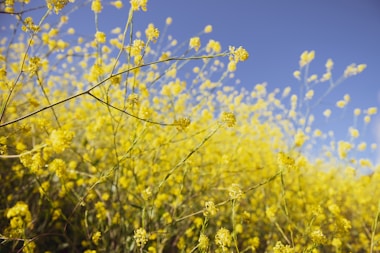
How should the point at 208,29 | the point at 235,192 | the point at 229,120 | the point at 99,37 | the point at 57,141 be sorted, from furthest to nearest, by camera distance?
the point at 208,29
the point at 99,37
the point at 229,120
the point at 235,192
the point at 57,141

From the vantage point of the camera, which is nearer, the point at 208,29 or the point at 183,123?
the point at 183,123

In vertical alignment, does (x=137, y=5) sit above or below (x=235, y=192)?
above

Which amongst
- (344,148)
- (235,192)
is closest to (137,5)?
(235,192)

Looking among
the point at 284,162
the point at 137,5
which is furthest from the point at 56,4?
the point at 284,162

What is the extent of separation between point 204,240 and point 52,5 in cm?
142

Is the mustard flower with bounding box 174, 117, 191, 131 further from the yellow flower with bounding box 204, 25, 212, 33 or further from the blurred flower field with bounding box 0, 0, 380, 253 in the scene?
the yellow flower with bounding box 204, 25, 212, 33

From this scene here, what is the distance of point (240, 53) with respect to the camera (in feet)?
5.14

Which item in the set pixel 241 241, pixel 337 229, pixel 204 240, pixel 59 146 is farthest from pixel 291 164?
pixel 241 241

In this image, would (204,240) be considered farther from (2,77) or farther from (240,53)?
(2,77)

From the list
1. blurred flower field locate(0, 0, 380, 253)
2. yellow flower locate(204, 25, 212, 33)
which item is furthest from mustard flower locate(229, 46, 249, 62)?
yellow flower locate(204, 25, 212, 33)

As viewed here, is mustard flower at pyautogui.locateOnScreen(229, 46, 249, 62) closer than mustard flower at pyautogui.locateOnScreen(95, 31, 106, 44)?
Yes

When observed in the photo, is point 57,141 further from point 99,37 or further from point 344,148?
point 344,148

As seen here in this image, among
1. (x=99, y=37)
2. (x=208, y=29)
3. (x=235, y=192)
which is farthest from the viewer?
(x=208, y=29)

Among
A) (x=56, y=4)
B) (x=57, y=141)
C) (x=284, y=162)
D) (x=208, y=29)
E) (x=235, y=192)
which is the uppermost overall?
(x=208, y=29)
